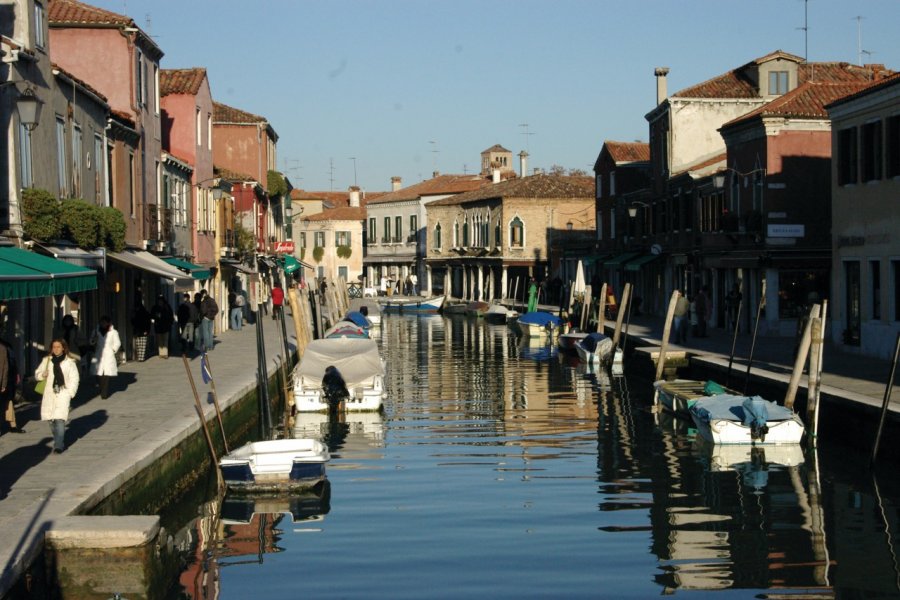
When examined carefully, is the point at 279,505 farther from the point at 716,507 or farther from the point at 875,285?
the point at 875,285

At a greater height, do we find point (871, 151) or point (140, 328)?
point (871, 151)

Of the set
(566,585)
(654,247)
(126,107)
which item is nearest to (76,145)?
(126,107)

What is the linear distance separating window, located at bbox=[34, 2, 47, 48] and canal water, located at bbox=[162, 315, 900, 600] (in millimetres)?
8554

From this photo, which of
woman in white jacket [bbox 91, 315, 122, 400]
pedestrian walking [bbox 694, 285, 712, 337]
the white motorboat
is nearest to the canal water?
the white motorboat

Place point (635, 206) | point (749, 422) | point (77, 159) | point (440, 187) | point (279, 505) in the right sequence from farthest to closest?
point (440, 187) < point (635, 206) < point (77, 159) < point (749, 422) < point (279, 505)

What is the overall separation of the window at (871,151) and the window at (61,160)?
16960 millimetres

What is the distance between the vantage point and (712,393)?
23656 mm

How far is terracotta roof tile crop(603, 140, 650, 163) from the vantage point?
2339 inches

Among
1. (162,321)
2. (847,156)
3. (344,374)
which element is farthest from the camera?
(162,321)

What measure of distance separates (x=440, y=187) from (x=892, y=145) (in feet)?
224

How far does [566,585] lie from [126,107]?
22460 millimetres

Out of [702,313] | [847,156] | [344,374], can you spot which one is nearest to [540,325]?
[702,313]

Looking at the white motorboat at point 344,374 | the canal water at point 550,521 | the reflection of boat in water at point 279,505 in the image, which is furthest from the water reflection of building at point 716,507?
the white motorboat at point 344,374

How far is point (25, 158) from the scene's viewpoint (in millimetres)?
21125
